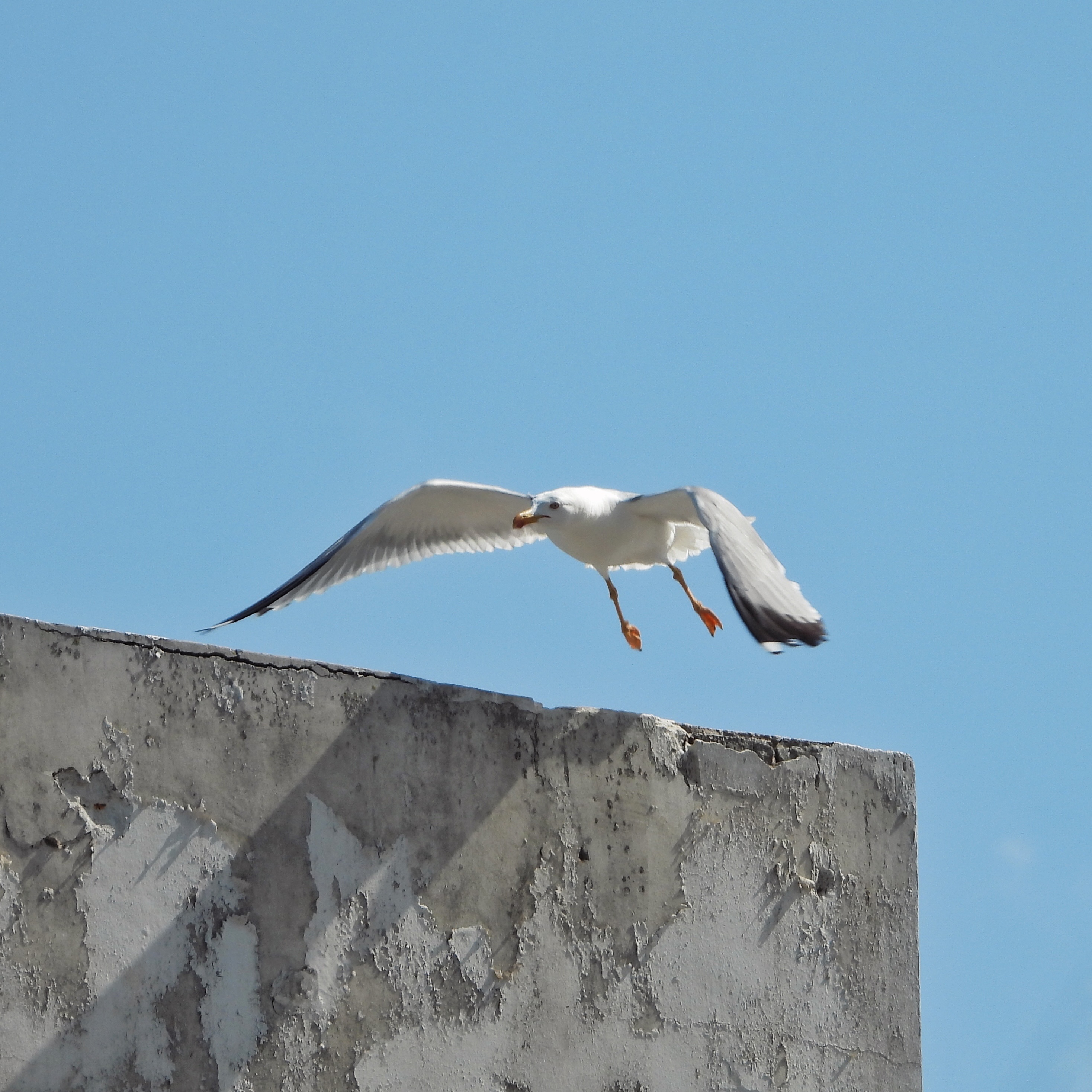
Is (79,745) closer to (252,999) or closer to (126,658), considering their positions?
(126,658)

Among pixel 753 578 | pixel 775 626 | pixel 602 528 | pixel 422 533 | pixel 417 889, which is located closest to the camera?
pixel 417 889

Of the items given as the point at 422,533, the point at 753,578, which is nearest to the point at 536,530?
the point at 422,533

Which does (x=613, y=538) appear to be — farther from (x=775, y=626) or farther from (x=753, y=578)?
(x=775, y=626)

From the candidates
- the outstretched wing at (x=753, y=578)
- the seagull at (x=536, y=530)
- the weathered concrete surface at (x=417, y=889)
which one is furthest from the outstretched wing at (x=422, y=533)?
the weathered concrete surface at (x=417, y=889)

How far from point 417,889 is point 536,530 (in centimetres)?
357

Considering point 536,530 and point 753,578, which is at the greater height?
point 536,530

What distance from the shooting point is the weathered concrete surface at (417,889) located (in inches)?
164

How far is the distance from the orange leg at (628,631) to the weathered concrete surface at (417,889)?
205 centimetres

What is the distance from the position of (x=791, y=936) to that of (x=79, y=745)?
257cm

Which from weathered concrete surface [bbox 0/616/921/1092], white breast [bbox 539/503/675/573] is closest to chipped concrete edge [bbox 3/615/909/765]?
weathered concrete surface [bbox 0/616/921/1092]

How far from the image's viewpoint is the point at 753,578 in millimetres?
5473

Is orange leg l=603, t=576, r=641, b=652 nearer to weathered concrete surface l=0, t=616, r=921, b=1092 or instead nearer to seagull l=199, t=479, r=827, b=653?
seagull l=199, t=479, r=827, b=653

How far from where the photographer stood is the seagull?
22.8 feet

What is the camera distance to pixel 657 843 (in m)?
5.15
